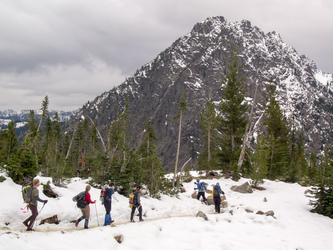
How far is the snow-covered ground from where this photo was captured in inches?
291

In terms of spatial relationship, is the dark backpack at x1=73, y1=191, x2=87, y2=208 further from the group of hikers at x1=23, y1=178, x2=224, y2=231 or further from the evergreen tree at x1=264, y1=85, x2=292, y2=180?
the evergreen tree at x1=264, y1=85, x2=292, y2=180

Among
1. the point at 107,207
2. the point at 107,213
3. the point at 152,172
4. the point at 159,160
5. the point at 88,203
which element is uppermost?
the point at 159,160

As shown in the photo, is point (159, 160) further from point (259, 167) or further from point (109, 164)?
point (259, 167)

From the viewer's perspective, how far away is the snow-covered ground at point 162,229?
7387 millimetres

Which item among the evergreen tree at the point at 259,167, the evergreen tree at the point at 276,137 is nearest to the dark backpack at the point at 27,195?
the evergreen tree at the point at 259,167

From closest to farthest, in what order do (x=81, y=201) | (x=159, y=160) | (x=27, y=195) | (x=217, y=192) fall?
(x=27, y=195) < (x=81, y=201) < (x=217, y=192) < (x=159, y=160)

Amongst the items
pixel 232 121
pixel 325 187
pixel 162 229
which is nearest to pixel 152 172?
pixel 162 229

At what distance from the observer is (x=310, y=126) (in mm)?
196750

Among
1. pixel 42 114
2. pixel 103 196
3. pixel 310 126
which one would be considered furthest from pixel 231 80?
pixel 310 126

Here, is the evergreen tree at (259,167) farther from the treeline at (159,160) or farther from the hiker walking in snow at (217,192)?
the hiker walking in snow at (217,192)

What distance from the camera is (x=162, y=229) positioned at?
378 inches

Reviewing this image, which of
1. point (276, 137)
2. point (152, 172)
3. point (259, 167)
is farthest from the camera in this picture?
point (276, 137)

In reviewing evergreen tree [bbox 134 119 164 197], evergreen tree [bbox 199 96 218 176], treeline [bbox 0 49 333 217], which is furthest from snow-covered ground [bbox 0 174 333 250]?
evergreen tree [bbox 199 96 218 176]

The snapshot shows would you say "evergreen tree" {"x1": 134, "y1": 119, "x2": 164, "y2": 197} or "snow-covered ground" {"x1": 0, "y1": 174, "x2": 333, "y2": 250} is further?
"evergreen tree" {"x1": 134, "y1": 119, "x2": 164, "y2": 197}
